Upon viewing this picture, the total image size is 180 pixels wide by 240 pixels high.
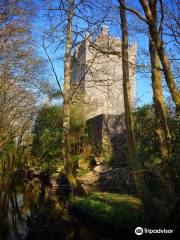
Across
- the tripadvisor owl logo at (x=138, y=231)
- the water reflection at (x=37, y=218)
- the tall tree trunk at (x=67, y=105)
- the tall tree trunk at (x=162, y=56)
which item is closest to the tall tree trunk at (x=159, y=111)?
the tall tree trunk at (x=162, y=56)

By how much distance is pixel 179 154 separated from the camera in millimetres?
5469

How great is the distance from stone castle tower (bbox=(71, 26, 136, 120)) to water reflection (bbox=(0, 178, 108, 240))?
388cm

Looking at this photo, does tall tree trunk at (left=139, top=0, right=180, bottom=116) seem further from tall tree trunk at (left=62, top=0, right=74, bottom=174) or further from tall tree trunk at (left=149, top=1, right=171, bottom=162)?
tall tree trunk at (left=62, top=0, right=74, bottom=174)

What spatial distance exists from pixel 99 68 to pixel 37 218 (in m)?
6.39

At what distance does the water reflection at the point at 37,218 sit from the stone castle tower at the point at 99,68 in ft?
12.7

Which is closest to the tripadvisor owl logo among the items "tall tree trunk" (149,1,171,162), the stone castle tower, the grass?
the grass

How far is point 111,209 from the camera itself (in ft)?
22.8

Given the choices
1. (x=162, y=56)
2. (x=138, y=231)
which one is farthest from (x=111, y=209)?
(x=162, y=56)

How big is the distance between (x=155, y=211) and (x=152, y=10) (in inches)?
169

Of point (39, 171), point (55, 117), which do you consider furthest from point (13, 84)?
point (39, 171)

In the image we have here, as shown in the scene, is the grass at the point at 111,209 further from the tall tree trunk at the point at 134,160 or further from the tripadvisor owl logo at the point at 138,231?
the tall tree trunk at the point at 134,160

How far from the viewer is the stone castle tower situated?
885cm

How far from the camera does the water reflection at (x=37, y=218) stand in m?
6.35

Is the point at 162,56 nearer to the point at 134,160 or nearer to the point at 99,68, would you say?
the point at 134,160
